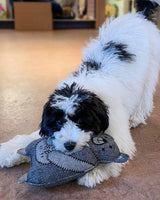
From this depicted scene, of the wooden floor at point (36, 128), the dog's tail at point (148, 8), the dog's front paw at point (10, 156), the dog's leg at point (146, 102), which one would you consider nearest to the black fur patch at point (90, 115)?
the wooden floor at point (36, 128)

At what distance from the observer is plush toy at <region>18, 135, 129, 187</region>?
3.86 ft

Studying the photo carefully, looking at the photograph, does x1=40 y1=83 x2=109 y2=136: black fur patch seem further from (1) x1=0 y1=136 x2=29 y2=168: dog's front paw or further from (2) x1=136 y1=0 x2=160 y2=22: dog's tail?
(2) x1=136 y1=0 x2=160 y2=22: dog's tail

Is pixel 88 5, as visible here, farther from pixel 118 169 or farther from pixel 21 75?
pixel 118 169

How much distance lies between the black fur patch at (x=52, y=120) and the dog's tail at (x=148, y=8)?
121 cm

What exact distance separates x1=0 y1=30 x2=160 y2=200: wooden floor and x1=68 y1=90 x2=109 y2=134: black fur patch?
0.85 ft

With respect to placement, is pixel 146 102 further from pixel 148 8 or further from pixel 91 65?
pixel 148 8

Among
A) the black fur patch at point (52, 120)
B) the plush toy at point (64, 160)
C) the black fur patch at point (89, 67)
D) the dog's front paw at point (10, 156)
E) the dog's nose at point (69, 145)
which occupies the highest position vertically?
the black fur patch at point (89, 67)

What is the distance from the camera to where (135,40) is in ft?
6.07

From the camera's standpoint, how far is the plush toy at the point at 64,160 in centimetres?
118

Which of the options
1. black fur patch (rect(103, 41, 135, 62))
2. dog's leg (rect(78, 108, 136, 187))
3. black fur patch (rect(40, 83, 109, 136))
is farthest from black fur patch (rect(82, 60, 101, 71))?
black fur patch (rect(40, 83, 109, 136))

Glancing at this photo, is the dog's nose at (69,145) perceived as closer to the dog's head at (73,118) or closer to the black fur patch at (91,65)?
the dog's head at (73,118)

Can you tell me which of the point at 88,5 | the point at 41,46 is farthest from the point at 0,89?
the point at 88,5

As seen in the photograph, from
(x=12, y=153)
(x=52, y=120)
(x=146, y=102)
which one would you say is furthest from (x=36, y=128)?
(x=146, y=102)

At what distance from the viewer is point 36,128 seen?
1.83 meters
